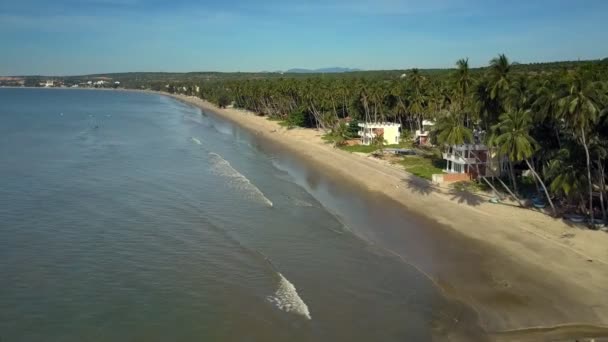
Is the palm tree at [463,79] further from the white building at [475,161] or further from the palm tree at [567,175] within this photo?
the palm tree at [567,175]

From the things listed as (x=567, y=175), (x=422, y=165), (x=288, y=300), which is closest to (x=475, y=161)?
(x=422, y=165)

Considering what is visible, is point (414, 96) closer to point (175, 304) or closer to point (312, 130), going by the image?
point (312, 130)

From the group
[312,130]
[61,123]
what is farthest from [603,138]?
[61,123]

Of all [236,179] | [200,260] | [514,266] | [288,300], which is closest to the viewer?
[288,300]

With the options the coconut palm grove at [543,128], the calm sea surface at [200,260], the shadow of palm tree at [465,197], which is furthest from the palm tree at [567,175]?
the calm sea surface at [200,260]

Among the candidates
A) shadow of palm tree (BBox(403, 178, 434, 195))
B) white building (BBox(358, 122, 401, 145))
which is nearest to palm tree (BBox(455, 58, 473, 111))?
shadow of palm tree (BBox(403, 178, 434, 195))

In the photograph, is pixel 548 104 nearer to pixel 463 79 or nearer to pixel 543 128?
pixel 543 128

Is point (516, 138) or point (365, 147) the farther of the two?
point (365, 147)
